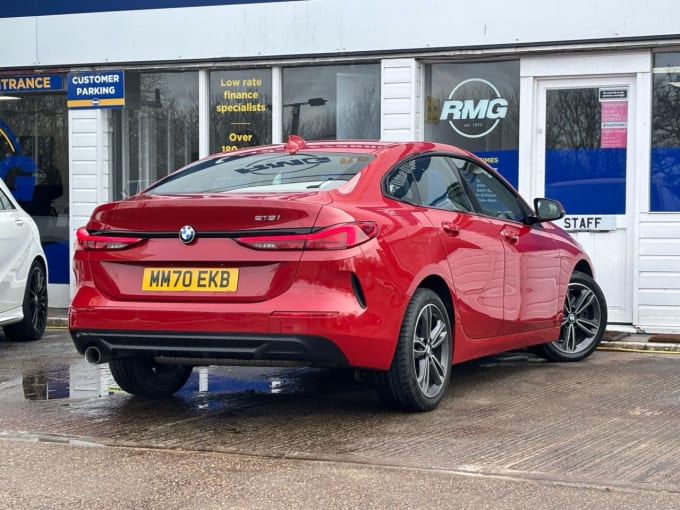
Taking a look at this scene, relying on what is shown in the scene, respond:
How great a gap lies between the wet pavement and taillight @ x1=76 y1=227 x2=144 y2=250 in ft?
3.11

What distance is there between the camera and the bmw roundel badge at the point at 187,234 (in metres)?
6.02

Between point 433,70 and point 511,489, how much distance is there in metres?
7.92

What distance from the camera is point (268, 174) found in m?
6.67

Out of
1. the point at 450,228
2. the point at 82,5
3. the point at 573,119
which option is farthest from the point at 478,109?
the point at 450,228

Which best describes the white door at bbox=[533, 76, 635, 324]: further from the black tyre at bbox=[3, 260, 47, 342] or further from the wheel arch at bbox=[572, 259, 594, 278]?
the black tyre at bbox=[3, 260, 47, 342]

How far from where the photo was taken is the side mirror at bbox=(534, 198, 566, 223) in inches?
322

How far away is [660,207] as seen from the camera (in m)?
10.9

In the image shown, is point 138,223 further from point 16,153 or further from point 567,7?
point 16,153

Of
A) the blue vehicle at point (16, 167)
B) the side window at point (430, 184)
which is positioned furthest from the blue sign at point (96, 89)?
the side window at point (430, 184)

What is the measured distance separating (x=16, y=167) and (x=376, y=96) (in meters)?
4.49

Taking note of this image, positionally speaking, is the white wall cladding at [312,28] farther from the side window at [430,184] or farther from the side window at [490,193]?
the side window at [430,184]

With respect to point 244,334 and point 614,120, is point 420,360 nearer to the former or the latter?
point 244,334

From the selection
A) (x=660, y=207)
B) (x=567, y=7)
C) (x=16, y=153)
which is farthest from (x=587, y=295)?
(x=16, y=153)

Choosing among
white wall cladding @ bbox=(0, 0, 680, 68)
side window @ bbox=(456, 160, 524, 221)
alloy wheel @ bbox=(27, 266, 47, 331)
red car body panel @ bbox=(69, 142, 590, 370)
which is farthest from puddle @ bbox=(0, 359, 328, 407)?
white wall cladding @ bbox=(0, 0, 680, 68)
